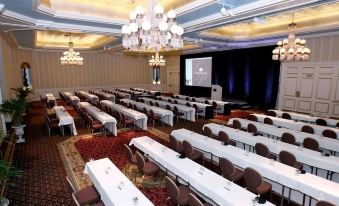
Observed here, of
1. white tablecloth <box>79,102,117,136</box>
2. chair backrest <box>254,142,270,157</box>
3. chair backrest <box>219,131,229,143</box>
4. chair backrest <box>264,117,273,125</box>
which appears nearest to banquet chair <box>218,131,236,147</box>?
chair backrest <box>219,131,229,143</box>

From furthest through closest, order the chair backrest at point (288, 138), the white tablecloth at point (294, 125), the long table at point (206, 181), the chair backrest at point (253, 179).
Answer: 1. the white tablecloth at point (294, 125)
2. the chair backrest at point (288, 138)
3. the chair backrest at point (253, 179)
4. the long table at point (206, 181)

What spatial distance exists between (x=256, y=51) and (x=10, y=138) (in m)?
14.4

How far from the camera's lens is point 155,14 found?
13.9ft

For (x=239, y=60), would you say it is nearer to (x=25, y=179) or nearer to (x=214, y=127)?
(x=214, y=127)

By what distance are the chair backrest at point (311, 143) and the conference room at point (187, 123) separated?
0.08ft

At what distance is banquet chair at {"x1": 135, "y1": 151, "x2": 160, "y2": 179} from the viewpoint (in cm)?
468

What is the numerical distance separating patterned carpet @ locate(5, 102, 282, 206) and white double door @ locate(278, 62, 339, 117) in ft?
20.6

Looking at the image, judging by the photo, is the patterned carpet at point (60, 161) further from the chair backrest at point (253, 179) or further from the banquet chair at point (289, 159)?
the banquet chair at point (289, 159)

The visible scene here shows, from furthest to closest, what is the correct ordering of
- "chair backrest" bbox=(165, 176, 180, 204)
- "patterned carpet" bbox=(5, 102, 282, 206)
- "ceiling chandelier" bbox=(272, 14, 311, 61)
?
"ceiling chandelier" bbox=(272, 14, 311, 61)
"patterned carpet" bbox=(5, 102, 282, 206)
"chair backrest" bbox=(165, 176, 180, 204)

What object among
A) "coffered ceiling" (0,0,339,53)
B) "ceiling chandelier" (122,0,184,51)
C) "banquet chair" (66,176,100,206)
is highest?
"coffered ceiling" (0,0,339,53)

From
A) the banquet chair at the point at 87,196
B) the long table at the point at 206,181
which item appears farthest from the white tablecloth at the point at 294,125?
the banquet chair at the point at 87,196

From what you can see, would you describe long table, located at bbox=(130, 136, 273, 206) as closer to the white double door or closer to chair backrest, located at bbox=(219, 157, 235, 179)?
chair backrest, located at bbox=(219, 157, 235, 179)

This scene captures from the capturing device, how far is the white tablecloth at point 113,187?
10.3ft

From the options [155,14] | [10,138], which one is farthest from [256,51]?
[10,138]
